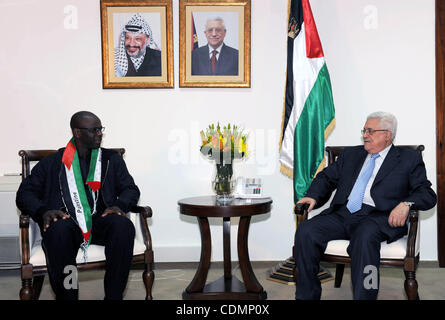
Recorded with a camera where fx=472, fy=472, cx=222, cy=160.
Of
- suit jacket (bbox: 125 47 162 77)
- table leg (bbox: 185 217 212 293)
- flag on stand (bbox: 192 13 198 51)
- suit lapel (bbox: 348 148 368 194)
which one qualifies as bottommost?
table leg (bbox: 185 217 212 293)

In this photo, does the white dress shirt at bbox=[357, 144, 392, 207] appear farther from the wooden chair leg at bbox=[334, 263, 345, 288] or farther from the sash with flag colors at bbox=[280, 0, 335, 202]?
the wooden chair leg at bbox=[334, 263, 345, 288]

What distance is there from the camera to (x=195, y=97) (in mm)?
4141

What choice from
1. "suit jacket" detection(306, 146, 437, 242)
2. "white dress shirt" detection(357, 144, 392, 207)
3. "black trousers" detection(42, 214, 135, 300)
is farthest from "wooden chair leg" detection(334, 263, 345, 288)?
"black trousers" detection(42, 214, 135, 300)

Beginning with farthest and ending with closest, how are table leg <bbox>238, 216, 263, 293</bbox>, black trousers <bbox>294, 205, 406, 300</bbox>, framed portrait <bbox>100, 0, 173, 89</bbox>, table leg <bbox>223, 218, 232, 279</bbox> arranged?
framed portrait <bbox>100, 0, 173, 89</bbox>
table leg <bbox>223, 218, 232, 279</bbox>
table leg <bbox>238, 216, 263, 293</bbox>
black trousers <bbox>294, 205, 406, 300</bbox>

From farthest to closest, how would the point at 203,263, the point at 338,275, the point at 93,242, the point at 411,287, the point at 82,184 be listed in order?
the point at 338,275 < the point at 203,263 < the point at 82,184 < the point at 93,242 < the point at 411,287

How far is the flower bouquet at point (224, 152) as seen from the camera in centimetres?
319

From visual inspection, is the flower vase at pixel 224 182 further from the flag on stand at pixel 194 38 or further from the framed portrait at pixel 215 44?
the flag on stand at pixel 194 38

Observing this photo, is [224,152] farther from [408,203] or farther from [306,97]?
[408,203]

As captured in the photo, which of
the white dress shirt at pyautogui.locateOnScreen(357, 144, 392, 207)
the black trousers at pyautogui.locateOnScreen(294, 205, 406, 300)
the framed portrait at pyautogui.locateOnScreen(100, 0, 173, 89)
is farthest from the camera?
the framed portrait at pyautogui.locateOnScreen(100, 0, 173, 89)

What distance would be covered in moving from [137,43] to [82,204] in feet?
5.62

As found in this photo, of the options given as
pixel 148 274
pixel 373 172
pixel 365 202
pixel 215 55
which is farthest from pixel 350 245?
pixel 215 55

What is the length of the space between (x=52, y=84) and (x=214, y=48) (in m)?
1.44

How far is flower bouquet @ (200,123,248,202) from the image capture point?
3191mm

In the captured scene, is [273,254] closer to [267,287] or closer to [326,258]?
[267,287]
